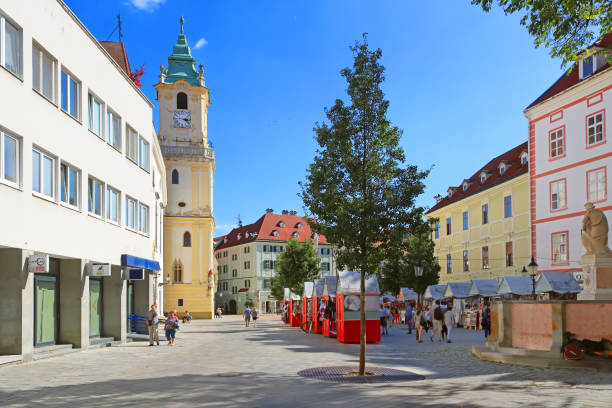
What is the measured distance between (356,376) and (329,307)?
19.5 metres

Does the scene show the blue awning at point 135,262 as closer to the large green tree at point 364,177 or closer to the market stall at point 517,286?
the large green tree at point 364,177

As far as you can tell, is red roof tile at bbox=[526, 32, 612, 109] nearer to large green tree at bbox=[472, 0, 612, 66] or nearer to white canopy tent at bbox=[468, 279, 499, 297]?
white canopy tent at bbox=[468, 279, 499, 297]

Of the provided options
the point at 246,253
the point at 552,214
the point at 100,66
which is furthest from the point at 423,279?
the point at 246,253

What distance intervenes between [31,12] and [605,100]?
2820 centimetres

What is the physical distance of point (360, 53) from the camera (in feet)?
53.7

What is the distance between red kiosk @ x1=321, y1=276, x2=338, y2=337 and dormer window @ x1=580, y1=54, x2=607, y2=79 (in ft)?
58.2

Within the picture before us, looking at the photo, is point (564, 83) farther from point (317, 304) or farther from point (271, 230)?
point (271, 230)

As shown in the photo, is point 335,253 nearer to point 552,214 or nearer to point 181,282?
point 552,214

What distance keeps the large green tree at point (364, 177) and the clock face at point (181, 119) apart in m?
58.7

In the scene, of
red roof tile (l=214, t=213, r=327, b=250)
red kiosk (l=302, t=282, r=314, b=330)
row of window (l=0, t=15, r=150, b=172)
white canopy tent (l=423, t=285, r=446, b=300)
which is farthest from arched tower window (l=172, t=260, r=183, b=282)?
row of window (l=0, t=15, r=150, b=172)

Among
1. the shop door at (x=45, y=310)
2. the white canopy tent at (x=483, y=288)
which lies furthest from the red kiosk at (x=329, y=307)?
the shop door at (x=45, y=310)

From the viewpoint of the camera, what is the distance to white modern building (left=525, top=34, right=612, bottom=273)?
117 ft

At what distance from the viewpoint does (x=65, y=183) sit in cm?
2220

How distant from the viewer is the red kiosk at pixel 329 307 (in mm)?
33594
